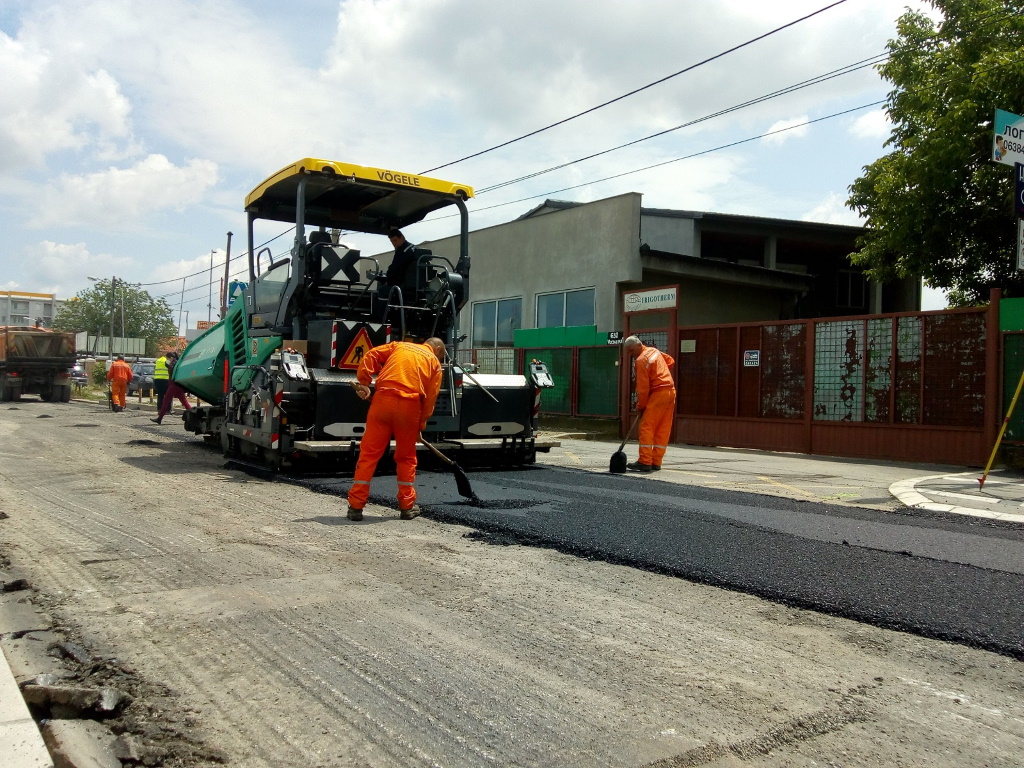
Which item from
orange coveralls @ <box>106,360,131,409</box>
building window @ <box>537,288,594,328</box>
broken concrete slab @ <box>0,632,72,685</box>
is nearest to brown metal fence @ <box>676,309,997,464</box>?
building window @ <box>537,288,594,328</box>

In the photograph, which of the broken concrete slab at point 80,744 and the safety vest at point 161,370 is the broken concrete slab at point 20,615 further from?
the safety vest at point 161,370

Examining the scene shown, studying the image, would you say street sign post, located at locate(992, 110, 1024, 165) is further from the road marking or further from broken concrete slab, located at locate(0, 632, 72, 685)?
broken concrete slab, located at locate(0, 632, 72, 685)

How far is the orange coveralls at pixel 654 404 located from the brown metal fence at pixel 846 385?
148 inches

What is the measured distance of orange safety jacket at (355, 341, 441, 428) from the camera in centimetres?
639

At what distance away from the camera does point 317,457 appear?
27.2ft

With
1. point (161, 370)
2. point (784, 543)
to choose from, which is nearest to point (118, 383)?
point (161, 370)

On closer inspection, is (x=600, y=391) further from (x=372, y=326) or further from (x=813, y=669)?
(x=813, y=669)

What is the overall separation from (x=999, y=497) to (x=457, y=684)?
22.4 ft

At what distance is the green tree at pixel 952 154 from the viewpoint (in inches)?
563

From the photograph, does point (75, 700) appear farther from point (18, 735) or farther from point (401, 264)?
point (401, 264)

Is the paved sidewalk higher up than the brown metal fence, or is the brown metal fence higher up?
the brown metal fence

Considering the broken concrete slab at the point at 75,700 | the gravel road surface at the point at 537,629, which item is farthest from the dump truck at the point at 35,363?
the broken concrete slab at the point at 75,700

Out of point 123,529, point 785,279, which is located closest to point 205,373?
point 123,529

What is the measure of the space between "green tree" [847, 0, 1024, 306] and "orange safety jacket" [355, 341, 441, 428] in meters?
11.2
